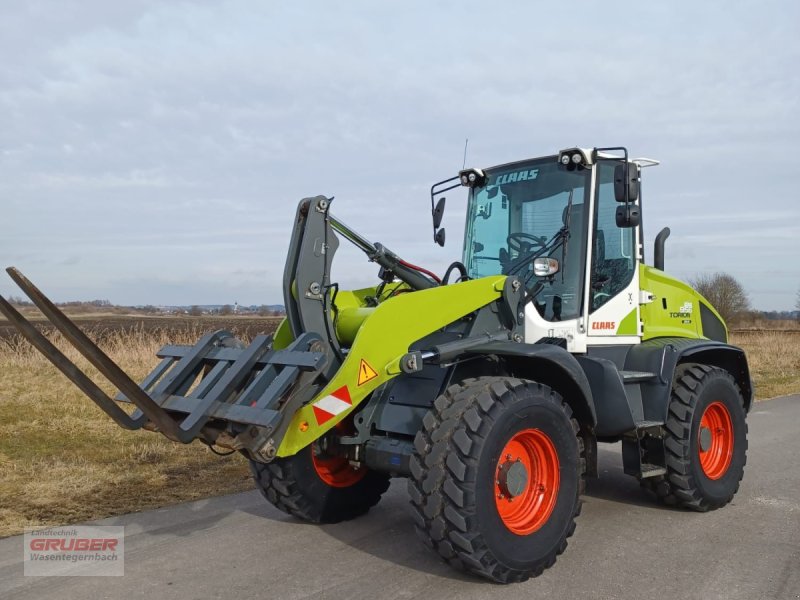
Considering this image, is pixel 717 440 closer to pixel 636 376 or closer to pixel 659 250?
pixel 636 376

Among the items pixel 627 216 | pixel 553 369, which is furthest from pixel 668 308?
pixel 553 369

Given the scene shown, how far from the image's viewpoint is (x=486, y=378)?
15.3 ft

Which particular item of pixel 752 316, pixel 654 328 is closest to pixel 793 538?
pixel 654 328

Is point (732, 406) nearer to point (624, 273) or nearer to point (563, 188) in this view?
point (624, 273)

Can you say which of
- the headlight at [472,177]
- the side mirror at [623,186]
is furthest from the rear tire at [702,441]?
the headlight at [472,177]

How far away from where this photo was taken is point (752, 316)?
187ft

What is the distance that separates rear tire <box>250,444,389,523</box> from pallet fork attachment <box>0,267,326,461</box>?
0.93 m

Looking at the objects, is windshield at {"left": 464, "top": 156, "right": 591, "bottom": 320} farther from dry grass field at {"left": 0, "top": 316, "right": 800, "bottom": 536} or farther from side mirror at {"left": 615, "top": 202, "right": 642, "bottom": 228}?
dry grass field at {"left": 0, "top": 316, "right": 800, "bottom": 536}

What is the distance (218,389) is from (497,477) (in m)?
1.71

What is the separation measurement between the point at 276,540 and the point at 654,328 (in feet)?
11.2

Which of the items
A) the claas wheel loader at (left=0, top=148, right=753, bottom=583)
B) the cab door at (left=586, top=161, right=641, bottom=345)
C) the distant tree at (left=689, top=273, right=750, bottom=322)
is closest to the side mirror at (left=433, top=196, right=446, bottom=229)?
the claas wheel loader at (left=0, top=148, right=753, bottom=583)

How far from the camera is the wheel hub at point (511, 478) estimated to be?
454cm

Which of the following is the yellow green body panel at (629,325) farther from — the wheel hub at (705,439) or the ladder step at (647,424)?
the wheel hub at (705,439)

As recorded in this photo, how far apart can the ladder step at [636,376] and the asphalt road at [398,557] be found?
3.44 ft
